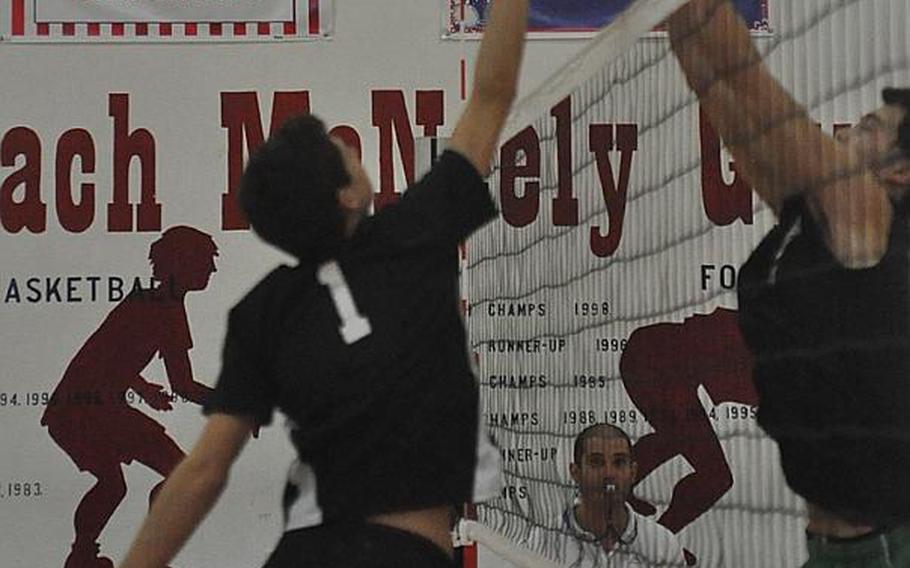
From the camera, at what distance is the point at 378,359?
1817 millimetres

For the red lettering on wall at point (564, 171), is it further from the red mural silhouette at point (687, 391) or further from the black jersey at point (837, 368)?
the black jersey at point (837, 368)

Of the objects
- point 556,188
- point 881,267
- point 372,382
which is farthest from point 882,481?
point 556,188

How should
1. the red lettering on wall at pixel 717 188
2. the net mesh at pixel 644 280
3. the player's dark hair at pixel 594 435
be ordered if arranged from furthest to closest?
1. the player's dark hair at pixel 594 435
2. the red lettering on wall at pixel 717 188
3. the net mesh at pixel 644 280

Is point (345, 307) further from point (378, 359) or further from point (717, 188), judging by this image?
point (717, 188)

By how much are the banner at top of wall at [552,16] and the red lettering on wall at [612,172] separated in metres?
0.72

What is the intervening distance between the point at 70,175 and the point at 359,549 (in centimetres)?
261

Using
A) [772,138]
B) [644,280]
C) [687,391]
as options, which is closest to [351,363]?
[772,138]

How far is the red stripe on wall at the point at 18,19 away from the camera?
421 cm

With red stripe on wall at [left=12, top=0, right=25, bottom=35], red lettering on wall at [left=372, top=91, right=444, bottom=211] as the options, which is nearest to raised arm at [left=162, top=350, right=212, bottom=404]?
red lettering on wall at [left=372, top=91, right=444, bottom=211]

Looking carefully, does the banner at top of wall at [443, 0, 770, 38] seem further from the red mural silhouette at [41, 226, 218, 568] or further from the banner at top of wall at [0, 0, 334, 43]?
the red mural silhouette at [41, 226, 218, 568]

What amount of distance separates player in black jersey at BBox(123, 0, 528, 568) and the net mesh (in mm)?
600

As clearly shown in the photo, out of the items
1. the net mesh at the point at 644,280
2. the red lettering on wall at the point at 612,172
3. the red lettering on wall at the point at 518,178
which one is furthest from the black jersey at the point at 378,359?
the red lettering on wall at the point at 518,178

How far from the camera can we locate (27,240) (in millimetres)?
4133

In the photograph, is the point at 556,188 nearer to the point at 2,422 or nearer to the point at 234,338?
the point at 2,422
